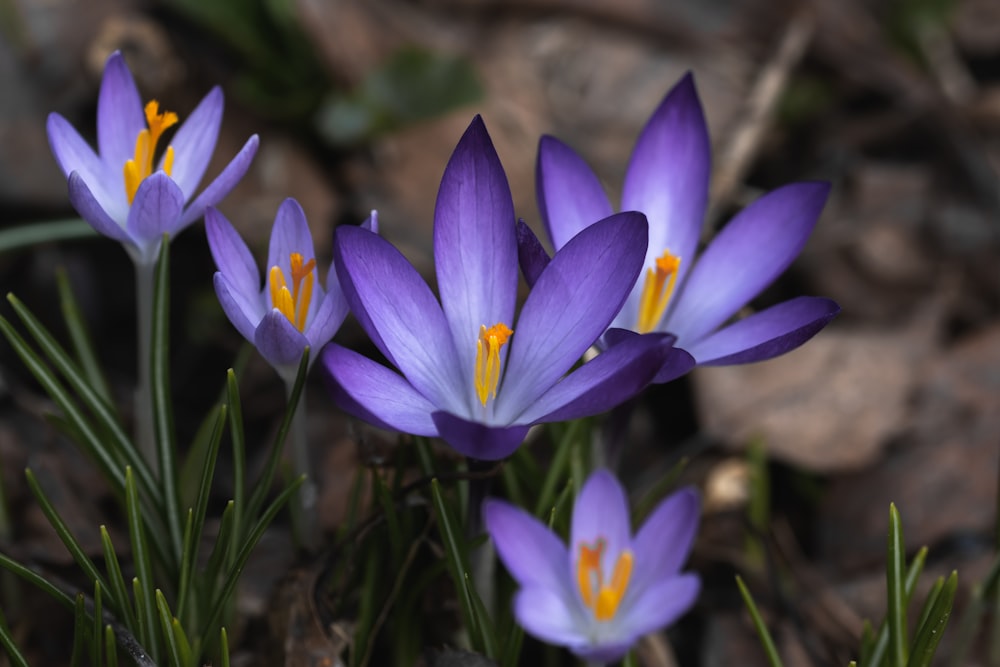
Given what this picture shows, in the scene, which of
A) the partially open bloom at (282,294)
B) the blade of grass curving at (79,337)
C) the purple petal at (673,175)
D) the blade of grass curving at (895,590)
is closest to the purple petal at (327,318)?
the partially open bloom at (282,294)

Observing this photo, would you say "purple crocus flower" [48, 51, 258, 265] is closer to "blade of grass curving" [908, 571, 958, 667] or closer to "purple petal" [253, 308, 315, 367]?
"purple petal" [253, 308, 315, 367]

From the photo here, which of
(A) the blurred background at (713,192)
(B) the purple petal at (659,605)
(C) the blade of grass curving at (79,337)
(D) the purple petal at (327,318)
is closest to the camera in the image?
(B) the purple petal at (659,605)

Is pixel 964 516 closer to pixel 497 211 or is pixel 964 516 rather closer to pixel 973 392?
pixel 973 392

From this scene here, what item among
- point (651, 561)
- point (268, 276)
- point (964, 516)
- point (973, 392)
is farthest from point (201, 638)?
point (973, 392)

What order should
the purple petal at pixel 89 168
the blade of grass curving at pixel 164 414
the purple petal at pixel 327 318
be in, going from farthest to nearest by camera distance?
the blade of grass curving at pixel 164 414
the purple petal at pixel 89 168
the purple petal at pixel 327 318

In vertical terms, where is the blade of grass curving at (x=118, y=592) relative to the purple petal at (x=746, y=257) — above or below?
below

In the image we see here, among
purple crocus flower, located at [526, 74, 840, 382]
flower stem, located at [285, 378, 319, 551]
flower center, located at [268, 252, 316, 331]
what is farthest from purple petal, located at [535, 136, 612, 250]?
flower stem, located at [285, 378, 319, 551]

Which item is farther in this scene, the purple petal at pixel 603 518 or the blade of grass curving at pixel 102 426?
the blade of grass curving at pixel 102 426

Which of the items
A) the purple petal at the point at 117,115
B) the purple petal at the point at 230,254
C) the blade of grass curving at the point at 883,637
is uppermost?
the purple petal at the point at 117,115

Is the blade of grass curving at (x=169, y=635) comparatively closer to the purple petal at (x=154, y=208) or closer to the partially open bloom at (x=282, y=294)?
the partially open bloom at (x=282, y=294)
